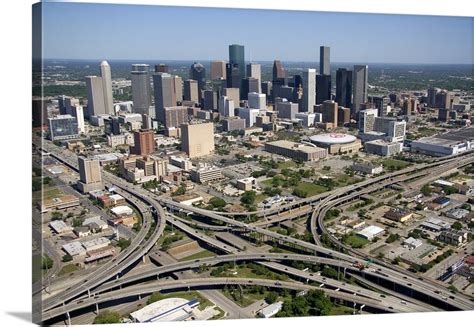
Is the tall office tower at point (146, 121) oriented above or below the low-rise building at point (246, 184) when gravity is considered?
above

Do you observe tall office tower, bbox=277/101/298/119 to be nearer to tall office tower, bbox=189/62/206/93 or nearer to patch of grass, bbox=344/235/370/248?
tall office tower, bbox=189/62/206/93

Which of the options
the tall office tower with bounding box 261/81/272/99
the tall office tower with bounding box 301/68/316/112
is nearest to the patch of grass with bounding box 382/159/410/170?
the tall office tower with bounding box 301/68/316/112

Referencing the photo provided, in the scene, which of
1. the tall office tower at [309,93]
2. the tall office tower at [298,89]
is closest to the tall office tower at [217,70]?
the tall office tower at [298,89]

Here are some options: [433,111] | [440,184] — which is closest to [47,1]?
[440,184]

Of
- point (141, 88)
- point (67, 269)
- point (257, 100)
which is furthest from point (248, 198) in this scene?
point (141, 88)

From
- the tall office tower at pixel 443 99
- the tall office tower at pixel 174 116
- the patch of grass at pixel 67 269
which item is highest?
the tall office tower at pixel 443 99

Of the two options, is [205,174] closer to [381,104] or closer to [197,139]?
[197,139]

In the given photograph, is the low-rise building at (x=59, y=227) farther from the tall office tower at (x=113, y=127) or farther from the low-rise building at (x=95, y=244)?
the tall office tower at (x=113, y=127)
